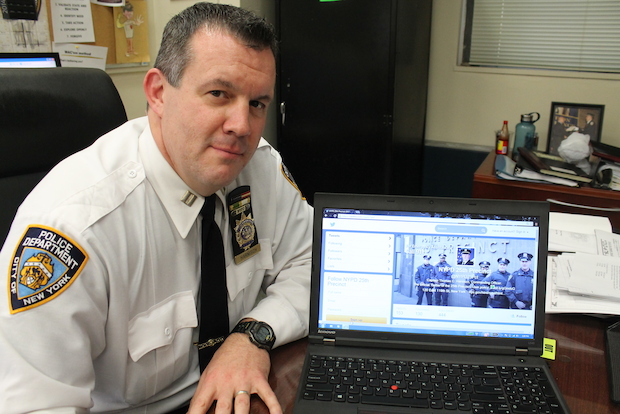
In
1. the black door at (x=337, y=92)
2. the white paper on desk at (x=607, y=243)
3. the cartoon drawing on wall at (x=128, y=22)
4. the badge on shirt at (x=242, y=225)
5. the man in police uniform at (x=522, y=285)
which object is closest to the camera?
the man in police uniform at (x=522, y=285)

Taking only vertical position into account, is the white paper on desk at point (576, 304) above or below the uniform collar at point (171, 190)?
below

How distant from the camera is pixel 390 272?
0.81 meters

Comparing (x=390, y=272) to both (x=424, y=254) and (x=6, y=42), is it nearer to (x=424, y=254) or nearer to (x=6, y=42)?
(x=424, y=254)

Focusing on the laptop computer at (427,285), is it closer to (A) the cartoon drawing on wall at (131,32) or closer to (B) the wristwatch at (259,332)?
(B) the wristwatch at (259,332)

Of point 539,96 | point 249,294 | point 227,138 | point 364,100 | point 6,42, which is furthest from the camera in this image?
point 539,96

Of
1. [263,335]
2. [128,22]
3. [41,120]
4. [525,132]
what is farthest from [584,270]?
[128,22]

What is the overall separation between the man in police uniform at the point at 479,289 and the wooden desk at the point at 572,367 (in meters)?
0.16

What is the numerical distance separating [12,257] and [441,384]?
2.20ft

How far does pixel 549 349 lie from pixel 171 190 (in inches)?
28.2

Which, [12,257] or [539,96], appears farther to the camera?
[539,96]

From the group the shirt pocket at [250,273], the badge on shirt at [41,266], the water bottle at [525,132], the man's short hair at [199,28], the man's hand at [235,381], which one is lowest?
the man's hand at [235,381]

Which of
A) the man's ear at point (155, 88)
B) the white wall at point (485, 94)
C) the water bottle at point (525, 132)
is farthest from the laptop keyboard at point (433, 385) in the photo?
the white wall at point (485, 94)

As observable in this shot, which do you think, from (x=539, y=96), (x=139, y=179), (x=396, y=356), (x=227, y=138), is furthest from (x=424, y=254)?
(x=539, y=96)

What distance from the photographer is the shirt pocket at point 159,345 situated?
85 centimetres
